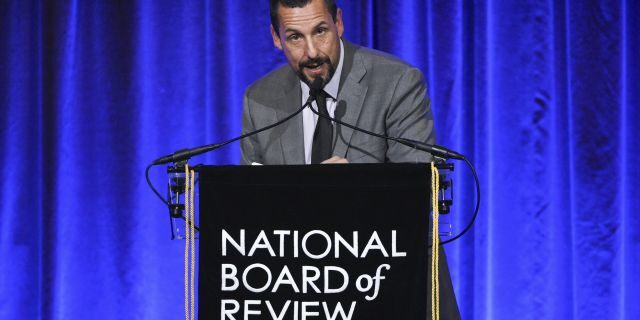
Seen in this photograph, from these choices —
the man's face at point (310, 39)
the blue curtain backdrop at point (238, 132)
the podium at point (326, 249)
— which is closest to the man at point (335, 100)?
the man's face at point (310, 39)

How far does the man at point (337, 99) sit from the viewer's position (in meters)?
2.21

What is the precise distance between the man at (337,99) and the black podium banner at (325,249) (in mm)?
437

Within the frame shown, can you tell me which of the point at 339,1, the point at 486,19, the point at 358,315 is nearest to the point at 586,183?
the point at 486,19

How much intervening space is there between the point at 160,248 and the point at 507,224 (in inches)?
59.9

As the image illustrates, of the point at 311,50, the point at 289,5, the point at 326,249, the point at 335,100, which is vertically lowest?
the point at 326,249

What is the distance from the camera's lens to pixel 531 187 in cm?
345

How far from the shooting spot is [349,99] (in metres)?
2.28

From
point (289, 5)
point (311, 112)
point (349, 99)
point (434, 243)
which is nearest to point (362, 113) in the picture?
point (349, 99)

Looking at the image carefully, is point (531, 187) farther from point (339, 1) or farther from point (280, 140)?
point (280, 140)

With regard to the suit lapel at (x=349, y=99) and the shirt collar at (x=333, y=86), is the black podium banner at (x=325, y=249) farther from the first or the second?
the shirt collar at (x=333, y=86)

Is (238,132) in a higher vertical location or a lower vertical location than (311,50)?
lower

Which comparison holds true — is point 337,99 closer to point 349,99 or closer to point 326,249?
point 349,99

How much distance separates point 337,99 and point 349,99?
0.04m

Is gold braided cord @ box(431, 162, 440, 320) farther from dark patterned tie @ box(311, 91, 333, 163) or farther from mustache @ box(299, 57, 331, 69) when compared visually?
mustache @ box(299, 57, 331, 69)
